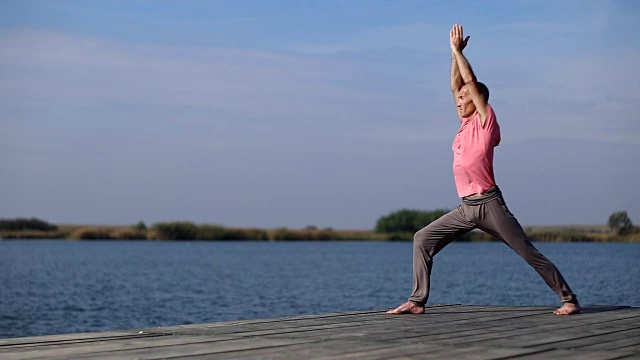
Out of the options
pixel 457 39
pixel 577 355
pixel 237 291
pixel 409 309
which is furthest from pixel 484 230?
pixel 237 291

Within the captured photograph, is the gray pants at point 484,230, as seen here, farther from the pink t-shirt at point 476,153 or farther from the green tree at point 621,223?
the green tree at point 621,223

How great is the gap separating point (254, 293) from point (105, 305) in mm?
5730

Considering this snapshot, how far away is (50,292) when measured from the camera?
1361 inches

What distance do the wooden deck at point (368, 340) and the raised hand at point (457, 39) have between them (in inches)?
83.9

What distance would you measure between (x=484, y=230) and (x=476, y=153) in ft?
2.18

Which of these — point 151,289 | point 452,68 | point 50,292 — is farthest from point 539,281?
point 452,68

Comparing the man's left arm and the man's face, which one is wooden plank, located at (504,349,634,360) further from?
the man's face

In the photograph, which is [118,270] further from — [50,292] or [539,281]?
[539,281]

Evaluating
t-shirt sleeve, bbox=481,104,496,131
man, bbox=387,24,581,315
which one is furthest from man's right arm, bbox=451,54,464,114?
t-shirt sleeve, bbox=481,104,496,131

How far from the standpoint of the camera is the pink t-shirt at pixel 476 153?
759cm

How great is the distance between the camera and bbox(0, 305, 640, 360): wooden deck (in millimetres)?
5246

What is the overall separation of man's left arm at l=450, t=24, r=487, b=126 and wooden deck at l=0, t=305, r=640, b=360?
63.9 inches

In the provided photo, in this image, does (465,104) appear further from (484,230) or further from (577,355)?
(577,355)

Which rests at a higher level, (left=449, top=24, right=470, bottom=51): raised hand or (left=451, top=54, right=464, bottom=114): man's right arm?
(left=449, top=24, right=470, bottom=51): raised hand
